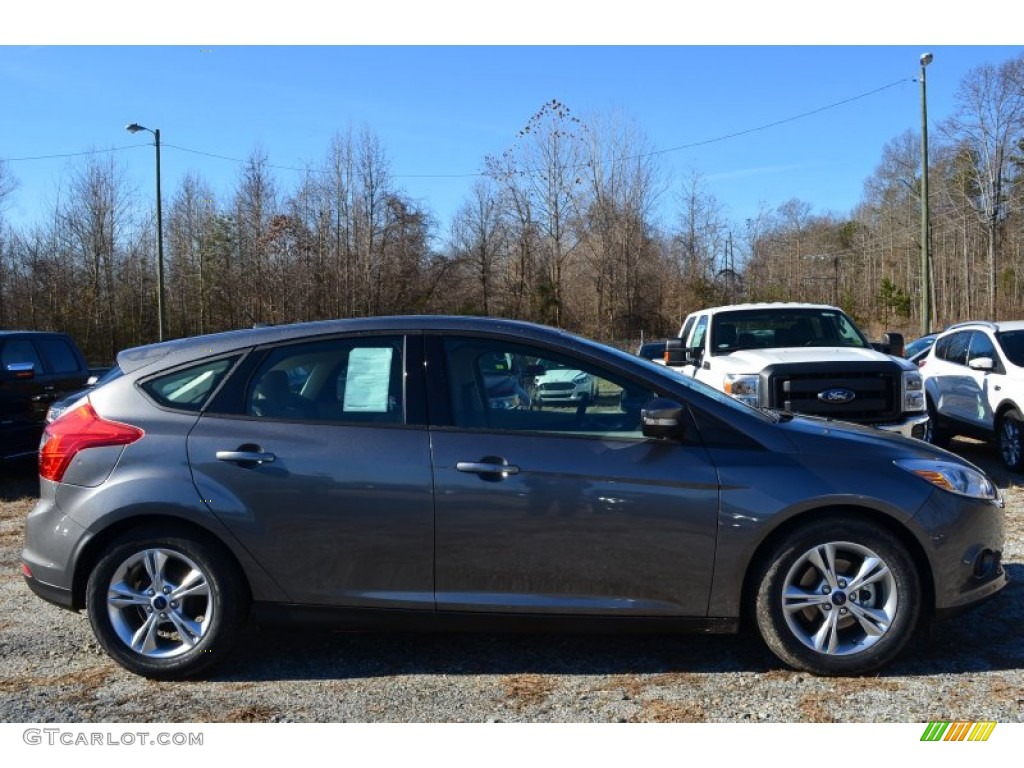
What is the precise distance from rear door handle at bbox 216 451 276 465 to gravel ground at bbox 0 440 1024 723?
85 centimetres

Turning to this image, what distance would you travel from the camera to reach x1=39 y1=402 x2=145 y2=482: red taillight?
13.4 ft

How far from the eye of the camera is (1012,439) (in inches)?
360

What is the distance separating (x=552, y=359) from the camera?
13.6ft

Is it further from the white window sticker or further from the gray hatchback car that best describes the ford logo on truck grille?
the white window sticker

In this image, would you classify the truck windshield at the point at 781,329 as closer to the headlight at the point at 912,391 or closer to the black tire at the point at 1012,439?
the headlight at the point at 912,391

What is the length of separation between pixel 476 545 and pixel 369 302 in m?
42.0

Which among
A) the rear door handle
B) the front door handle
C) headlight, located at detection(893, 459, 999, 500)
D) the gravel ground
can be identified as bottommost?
the gravel ground

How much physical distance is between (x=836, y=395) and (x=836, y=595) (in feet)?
14.9

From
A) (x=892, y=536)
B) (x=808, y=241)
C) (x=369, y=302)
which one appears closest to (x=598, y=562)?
(x=892, y=536)

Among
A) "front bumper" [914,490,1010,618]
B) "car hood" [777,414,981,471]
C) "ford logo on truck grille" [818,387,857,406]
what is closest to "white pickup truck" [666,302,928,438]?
"ford logo on truck grille" [818,387,857,406]

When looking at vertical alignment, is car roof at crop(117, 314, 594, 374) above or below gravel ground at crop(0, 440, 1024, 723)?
above

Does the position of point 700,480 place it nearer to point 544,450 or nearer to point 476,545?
point 544,450

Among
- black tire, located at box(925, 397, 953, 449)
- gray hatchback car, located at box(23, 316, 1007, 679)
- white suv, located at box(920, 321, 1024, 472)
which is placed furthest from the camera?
black tire, located at box(925, 397, 953, 449)

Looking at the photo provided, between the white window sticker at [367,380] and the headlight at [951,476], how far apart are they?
2413 millimetres
